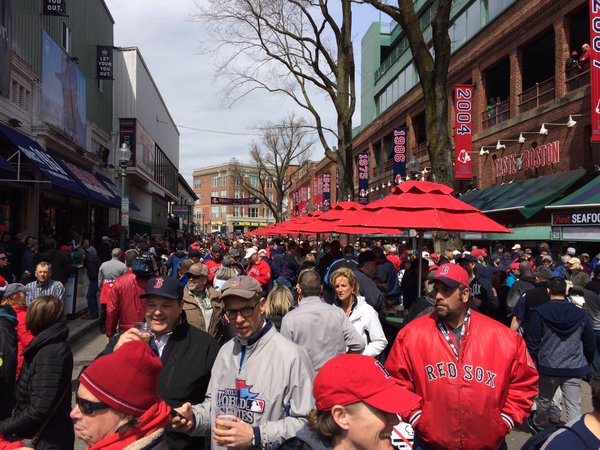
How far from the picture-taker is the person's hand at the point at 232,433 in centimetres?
232

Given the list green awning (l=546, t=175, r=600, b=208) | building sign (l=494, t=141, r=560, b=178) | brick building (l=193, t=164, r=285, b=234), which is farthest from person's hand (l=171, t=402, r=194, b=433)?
brick building (l=193, t=164, r=285, b=234)

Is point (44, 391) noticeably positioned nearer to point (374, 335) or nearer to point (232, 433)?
point (232, 433)

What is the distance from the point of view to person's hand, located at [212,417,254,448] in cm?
232

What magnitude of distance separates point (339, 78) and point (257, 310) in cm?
1831

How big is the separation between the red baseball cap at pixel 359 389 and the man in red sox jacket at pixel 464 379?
4.46 feet

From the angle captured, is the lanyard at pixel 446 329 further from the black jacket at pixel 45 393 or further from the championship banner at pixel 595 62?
the championship banner at pixel 595 62

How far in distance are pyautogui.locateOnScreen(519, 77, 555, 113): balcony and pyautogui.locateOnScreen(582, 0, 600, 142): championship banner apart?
520 centimetres

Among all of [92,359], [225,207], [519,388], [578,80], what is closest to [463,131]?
[578,80]

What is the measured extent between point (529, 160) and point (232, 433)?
21941 mm

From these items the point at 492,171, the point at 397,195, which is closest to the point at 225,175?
the point at 492,171

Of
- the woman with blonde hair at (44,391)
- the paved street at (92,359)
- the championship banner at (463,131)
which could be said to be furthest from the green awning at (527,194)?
the woman with blonde hair at (44,391)

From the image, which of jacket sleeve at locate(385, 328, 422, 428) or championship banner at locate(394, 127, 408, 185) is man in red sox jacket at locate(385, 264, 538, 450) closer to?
jacket sleeve at locate(385, 328, 422, 428)

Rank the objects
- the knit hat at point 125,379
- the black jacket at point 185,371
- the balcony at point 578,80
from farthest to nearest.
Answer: the balcony at point 578,80 → the black jacket at point 185,371 → the knit hat at point 125,379

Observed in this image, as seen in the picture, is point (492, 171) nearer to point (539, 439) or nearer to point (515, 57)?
point (515, 57)
